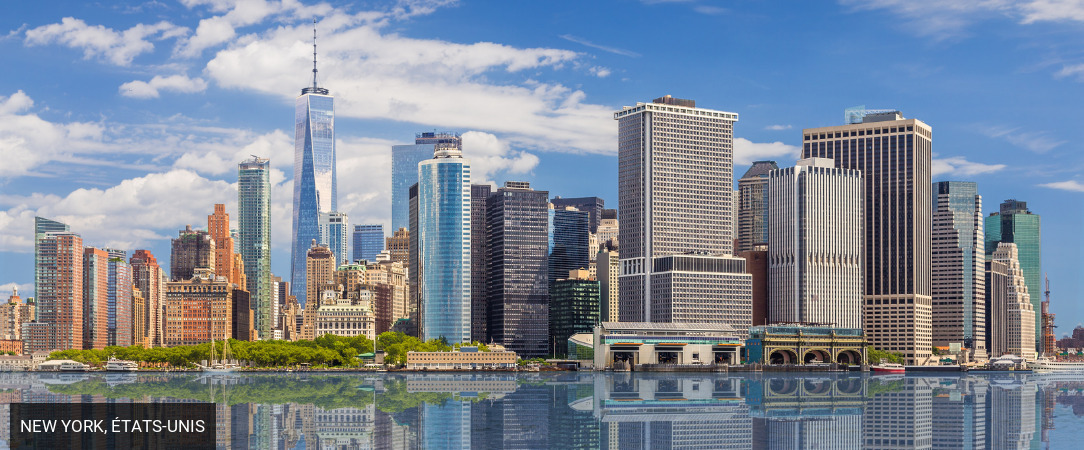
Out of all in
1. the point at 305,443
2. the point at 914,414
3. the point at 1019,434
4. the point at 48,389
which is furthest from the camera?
the point at 48,389

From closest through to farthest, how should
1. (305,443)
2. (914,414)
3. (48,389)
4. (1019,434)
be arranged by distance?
1. (305,443)
2. (1019,434)
3. (914,414)
4. (48,389)

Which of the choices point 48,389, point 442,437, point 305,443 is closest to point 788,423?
point 442,437

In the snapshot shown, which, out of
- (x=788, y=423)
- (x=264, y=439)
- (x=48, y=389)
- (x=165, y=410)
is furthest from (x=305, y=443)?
(x=48, y=389)

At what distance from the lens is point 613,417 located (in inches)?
4727

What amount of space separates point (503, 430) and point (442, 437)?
8.81 metres

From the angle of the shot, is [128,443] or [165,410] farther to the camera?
[165,410]

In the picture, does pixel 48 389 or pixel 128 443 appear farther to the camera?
pixel 48 389

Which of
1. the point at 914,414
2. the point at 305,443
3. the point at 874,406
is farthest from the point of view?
the point at 874,406

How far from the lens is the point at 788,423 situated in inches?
4498

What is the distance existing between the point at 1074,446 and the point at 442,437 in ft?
151

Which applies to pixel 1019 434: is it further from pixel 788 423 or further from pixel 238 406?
pixel 238 406

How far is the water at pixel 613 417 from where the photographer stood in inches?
3789

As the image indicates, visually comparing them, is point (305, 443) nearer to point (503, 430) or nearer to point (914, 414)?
point (503, 430)

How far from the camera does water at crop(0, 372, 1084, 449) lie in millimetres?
96250
